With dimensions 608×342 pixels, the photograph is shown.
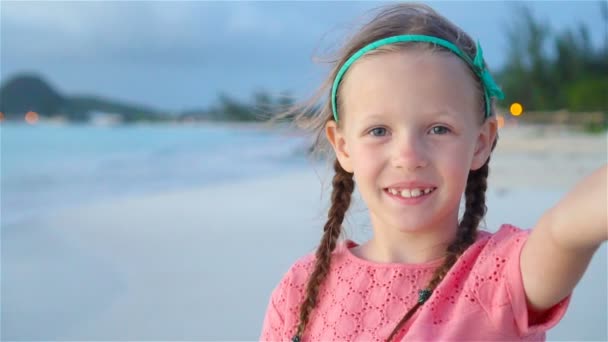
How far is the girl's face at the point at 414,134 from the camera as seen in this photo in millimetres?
1452

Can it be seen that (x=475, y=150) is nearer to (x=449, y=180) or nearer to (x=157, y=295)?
(x=449, y=180)

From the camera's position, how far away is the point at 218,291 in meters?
3.27

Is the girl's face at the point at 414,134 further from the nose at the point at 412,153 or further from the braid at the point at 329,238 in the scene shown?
the braid at the point at 329,238

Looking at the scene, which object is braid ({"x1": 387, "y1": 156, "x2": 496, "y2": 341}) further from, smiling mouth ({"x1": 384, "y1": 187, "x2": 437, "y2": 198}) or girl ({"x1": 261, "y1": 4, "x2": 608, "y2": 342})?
smiling mouth ({"x1": 384, "y1": 187, "x2": 437, "y2": 198})

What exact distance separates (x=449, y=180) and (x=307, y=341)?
529 millimetres

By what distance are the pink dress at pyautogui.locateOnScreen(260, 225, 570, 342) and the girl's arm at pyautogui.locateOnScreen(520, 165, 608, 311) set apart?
39 millimetres

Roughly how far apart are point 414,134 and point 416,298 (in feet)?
1.17

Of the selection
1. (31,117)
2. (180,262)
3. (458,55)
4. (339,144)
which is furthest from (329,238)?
(31,117)

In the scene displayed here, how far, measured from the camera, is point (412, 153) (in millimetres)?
1442

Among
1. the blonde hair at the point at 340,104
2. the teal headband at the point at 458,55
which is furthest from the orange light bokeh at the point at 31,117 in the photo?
the teal headband at the point at 458,55

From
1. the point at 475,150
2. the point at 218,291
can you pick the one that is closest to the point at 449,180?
the point at 475,150

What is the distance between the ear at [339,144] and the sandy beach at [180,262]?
293mm

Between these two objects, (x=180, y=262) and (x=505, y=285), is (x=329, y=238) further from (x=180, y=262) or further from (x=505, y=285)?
(x=180, y=262)

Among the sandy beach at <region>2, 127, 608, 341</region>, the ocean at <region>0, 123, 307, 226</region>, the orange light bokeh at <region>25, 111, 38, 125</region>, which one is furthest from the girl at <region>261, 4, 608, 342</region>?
the orange light bokeh at <region>25, 111, 38, 125</region>
